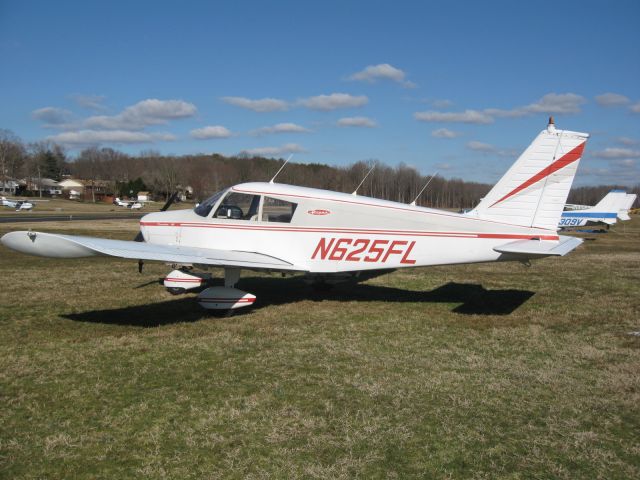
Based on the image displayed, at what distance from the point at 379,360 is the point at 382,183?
2131cm

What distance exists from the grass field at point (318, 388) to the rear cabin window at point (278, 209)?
1531 mm

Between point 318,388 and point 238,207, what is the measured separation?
13.7 ft

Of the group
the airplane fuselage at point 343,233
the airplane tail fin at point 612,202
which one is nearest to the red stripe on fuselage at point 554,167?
the airplane fuselage at point 343,233

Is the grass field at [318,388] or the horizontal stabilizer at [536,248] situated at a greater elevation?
the horizontal stabilizer at [536,248]

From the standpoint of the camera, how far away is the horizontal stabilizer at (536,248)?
631cm

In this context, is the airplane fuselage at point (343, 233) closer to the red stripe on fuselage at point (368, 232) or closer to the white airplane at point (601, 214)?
the red stripe on fuselage at point (368, 232)

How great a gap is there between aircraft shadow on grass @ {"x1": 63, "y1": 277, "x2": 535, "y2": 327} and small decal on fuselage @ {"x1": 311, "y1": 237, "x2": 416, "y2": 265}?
1.36 metres

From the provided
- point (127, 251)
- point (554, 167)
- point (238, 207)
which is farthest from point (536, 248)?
point (127, 251)

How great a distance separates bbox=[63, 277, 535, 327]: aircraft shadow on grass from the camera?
7.39 metres

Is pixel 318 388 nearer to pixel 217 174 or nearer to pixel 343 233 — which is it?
pixel 343 233

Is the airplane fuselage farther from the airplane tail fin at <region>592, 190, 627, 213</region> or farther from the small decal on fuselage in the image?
the airplane tail fin at <region>592, 190, 627, 213</region>

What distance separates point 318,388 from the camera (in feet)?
15.6

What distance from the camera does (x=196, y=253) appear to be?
7.30 meters

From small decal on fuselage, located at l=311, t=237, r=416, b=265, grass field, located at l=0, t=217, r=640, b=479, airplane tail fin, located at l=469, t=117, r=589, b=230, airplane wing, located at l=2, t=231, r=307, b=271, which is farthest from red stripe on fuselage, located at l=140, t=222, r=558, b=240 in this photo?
grass field, located at l=0, t=217, r=640, b=479
